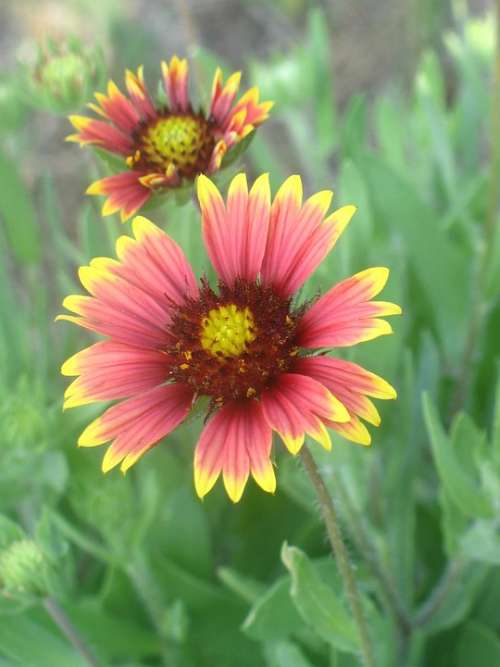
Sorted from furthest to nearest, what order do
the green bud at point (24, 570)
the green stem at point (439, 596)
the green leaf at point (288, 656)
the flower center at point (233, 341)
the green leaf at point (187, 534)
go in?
the green leaf at point (187, 534), the green stem at point (439, 596), the green leaf at point (288, 656), the green bud at point (24, 570), the flower center at point (233, 341)

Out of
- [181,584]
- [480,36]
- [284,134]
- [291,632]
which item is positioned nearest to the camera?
[291,632]

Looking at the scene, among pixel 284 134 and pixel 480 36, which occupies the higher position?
pixel 284 134

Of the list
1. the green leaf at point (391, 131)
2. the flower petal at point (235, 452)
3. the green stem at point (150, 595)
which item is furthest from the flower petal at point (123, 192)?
the green leaf at point (391, 131)

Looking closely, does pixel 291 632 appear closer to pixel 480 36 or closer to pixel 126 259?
pixel 126 259

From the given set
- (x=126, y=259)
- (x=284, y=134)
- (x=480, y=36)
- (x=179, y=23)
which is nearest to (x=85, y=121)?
(x=126, y=259)

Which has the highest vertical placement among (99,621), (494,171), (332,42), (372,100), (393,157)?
(332,42)

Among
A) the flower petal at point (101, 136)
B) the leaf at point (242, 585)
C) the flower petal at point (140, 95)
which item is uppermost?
the flower petal at point (140, 95)

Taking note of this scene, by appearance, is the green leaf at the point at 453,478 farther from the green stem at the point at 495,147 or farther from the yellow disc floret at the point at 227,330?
the green stem at the point at 495,147

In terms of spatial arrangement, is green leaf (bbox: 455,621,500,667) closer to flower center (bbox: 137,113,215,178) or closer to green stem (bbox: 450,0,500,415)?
green stem (bbox: 450,0,500,415)
